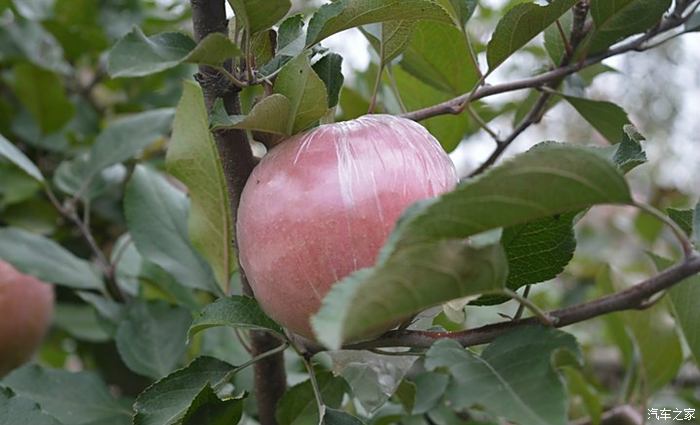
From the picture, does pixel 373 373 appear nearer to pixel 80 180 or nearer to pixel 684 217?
pixel 684 217

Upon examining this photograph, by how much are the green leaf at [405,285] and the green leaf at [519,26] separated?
0.76 ft

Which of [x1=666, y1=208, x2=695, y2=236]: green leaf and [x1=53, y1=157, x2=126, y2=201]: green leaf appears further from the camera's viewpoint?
[x1=53, y1=157, x2=126, y2=201]: green leaf

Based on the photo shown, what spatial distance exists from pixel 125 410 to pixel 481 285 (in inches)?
19.4

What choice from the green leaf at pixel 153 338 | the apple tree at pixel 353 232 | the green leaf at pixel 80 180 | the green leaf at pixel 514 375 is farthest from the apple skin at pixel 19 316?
the green leaf at pixel 514 375

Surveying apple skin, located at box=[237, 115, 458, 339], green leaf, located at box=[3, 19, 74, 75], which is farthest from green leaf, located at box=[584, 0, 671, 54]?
green leaf, located at box=[3, 19, 74, 75]

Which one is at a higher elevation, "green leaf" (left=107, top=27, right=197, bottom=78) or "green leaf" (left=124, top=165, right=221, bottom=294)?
"green leaf" (left=107, top=27, right=197, bottom=78)

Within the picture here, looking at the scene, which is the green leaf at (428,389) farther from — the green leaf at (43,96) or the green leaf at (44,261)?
the green leaf at (43,96)

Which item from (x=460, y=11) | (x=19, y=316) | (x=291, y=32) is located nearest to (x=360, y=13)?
(x=291, y=32)

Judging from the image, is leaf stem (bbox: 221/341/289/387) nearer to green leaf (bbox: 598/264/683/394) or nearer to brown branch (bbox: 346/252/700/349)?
brown branch (bbox: 346/252/700/349)

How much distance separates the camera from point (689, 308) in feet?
1.91

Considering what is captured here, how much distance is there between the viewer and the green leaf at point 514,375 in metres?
0.37

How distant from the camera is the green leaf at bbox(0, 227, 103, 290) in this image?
2.85 ft

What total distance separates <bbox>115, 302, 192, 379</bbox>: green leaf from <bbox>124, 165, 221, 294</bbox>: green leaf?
0.22 feet

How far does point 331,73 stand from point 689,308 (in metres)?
0.31
